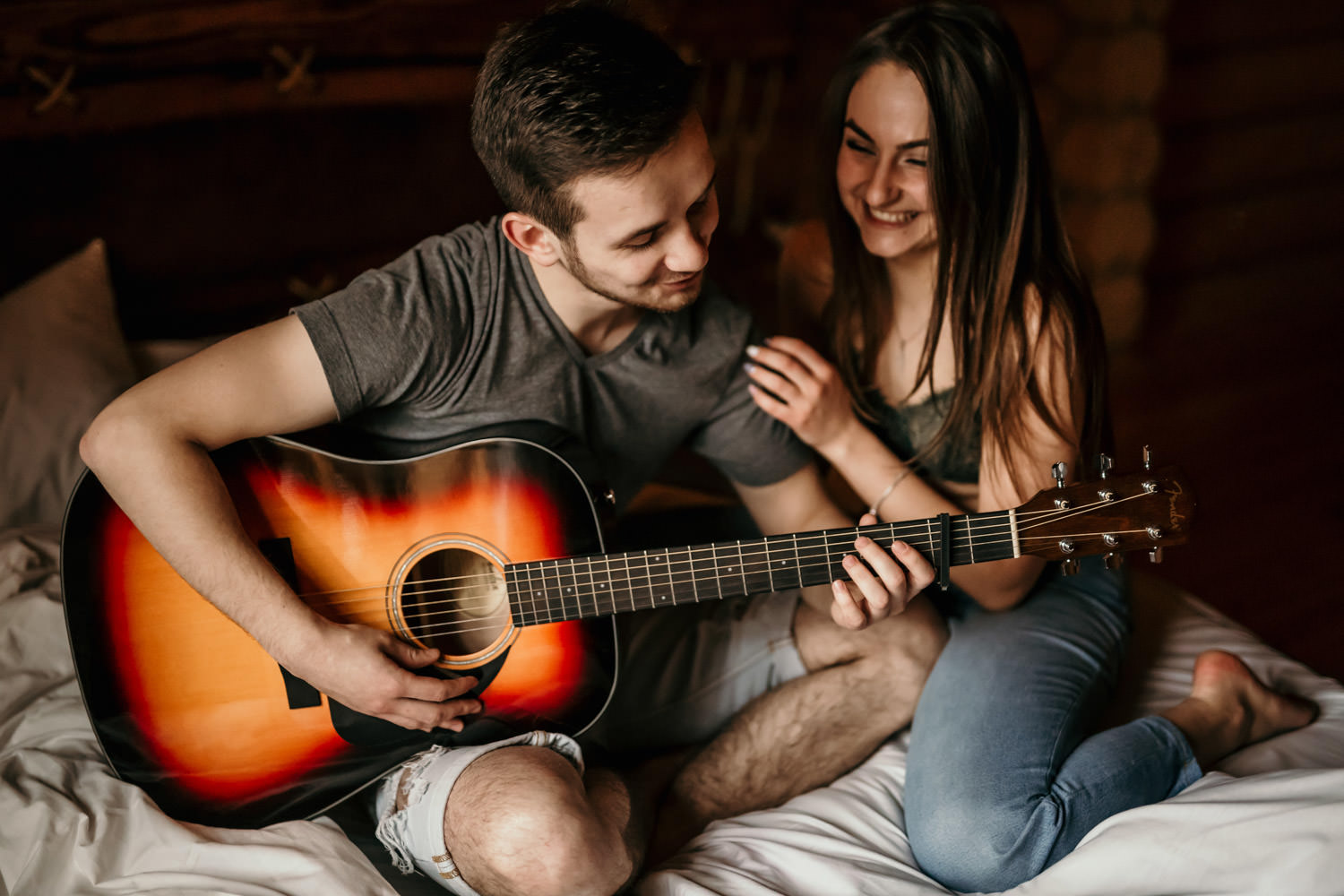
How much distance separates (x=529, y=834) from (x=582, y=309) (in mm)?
702

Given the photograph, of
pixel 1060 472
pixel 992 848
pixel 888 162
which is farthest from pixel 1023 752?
pixel 888 162

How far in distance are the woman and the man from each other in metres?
0.12

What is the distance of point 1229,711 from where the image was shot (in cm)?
138

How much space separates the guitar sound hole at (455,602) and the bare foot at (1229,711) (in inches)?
39.2

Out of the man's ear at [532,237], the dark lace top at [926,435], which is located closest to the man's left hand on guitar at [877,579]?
the dark lace top at [926,435]

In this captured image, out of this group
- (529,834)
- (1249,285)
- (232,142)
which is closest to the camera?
(529,834)

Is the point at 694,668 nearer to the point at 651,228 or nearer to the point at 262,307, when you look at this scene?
the point at 651,228

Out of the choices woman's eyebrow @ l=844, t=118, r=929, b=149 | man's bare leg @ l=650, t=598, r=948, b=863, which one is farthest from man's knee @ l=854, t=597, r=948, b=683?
woman's eyebrow @ l=844, t=118, r=929, b=149

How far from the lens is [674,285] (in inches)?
49.8

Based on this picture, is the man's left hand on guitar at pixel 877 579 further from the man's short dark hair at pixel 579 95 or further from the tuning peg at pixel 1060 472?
the man's short dark hair at pixel 579 95

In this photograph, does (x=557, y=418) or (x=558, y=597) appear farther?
(x=557, y=418)

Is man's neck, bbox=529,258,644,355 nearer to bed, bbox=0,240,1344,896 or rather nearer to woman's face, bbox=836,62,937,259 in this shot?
woman's face, bbox=836,62,937,259

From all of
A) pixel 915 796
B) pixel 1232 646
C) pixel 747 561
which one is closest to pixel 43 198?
pixel 747 561

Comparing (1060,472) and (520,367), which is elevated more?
(520,367)
